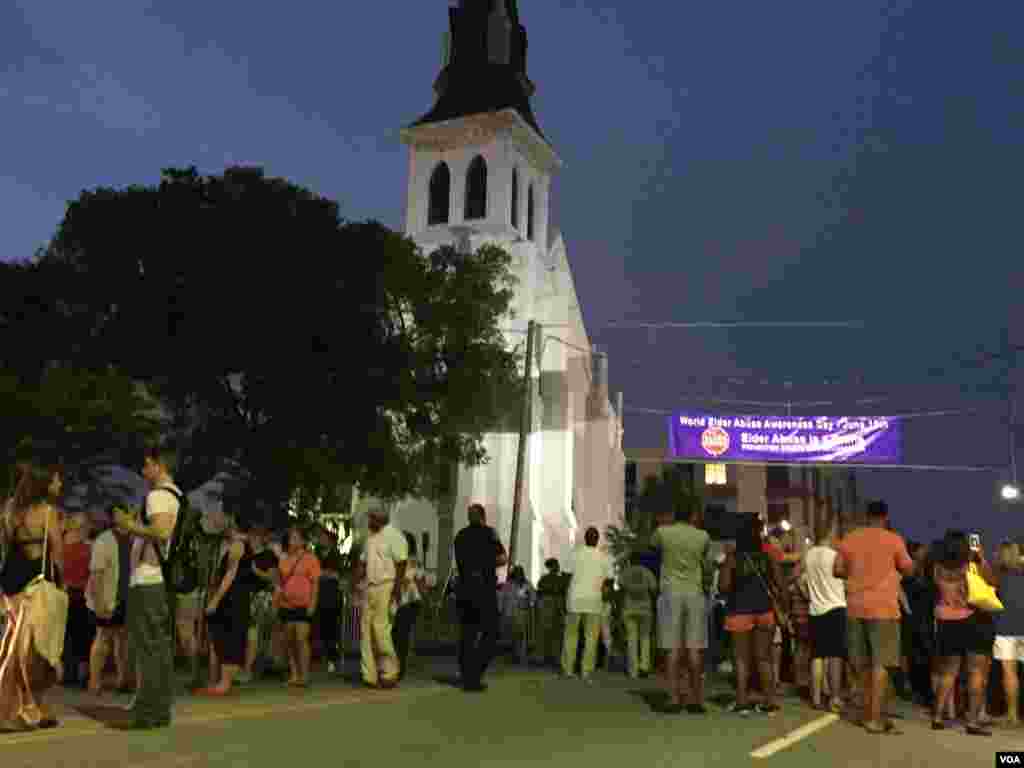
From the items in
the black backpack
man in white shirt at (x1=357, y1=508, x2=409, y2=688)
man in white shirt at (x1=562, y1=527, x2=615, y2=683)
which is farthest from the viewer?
man in white shirt at (x1=562, y1=527, x2=615, y2=683)

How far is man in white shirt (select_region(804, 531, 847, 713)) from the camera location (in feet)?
36.2

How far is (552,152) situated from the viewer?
5025 cm

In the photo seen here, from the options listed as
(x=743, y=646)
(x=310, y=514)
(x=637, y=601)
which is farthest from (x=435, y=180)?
(x=743, y=646)

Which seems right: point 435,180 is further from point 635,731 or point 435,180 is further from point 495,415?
point 635,731

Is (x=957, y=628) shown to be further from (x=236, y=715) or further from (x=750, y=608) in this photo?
(x=236, y=715)

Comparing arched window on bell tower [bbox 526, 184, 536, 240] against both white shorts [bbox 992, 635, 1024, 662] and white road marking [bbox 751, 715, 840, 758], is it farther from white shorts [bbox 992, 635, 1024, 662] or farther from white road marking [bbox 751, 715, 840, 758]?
white road marking [bbox 751, 715, 840, 758]

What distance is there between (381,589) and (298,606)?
100cm

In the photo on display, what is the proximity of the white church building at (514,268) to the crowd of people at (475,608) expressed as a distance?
27.4m

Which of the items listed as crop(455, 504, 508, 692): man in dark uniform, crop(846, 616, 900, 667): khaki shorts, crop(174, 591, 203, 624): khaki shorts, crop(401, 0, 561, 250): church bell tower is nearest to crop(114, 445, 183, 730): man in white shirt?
crop(174, 591, 203, 624): khaki shorts

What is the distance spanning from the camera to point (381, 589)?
10.9 m

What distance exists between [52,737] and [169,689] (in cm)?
85

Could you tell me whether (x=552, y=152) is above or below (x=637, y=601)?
above

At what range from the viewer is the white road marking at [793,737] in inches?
285

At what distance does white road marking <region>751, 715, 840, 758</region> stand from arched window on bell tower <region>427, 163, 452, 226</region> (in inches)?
1565
